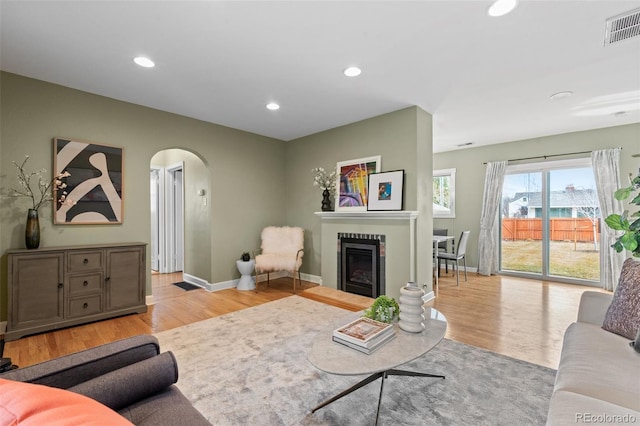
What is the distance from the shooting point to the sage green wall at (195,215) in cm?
464

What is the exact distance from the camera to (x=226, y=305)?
12.4 feet

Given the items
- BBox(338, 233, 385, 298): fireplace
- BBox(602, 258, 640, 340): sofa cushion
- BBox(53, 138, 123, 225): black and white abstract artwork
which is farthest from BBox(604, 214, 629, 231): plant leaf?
BBox(53, 138, 123, 225): black and white abstract artwork

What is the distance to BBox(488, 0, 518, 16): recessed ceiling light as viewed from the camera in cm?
193

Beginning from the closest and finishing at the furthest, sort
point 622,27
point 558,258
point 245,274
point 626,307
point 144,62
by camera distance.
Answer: point 626,307 < point 622,27 < point 144,62 < point 245,274 < point 558,258

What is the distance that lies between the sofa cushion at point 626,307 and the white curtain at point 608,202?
3622mm

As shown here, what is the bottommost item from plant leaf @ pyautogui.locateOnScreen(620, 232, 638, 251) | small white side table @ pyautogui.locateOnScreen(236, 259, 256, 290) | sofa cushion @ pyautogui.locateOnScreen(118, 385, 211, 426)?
small white side table @ pyautogui.locateOnScreen(236, 259, 256, 290)

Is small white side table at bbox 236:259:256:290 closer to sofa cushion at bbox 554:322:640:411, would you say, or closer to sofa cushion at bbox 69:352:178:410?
sofa cushion at bbox 69:352:178:410

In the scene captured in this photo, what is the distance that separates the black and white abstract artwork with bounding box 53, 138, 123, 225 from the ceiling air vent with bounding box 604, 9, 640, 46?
5077 mm

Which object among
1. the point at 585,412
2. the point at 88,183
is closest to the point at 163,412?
the point at 585,412

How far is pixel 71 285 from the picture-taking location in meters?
2.99

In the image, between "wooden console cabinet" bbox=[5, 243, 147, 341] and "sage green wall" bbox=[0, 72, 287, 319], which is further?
"sage green wall" bbox=[0, 72, 287, 319]

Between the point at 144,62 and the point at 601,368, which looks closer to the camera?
the point at 601,368

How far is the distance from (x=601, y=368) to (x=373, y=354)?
1107mm

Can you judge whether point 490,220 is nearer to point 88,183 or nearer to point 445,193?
point 445,193
